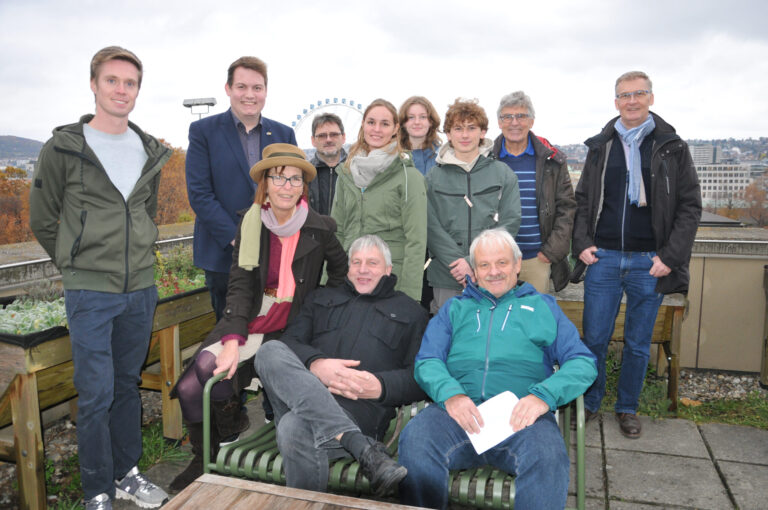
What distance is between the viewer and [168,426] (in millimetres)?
4027

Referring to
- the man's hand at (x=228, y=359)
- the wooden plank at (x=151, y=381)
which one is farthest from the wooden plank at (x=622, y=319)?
the wooden plank at (x=151, y=381)

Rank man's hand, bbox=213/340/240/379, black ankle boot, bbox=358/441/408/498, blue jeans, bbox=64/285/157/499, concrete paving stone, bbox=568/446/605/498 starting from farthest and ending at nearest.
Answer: concrete paving stone, bbox=568/446/605/498, man's hand, bbox=213/340/240/379, blue jeans, bbox=64/285/157/499, black ankle boot, bbox=358/441/408/498

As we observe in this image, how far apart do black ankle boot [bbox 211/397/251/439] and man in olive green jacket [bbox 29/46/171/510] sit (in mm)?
542

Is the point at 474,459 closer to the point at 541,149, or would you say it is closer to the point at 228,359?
the point at 228,359

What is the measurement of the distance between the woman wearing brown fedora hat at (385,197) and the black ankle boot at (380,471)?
4.16ft

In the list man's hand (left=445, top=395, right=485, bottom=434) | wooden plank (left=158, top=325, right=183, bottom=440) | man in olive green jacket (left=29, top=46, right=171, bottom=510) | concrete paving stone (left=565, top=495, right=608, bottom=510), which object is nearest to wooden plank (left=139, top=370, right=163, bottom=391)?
wooden plank (left=158, top=325, right=183, bottom=440)

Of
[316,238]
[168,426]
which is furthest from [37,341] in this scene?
[316,238]

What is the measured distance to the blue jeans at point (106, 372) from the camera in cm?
287

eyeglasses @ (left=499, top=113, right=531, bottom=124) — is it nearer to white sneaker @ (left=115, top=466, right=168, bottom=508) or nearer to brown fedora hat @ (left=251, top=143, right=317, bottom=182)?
brown fedora hat @ (left=251, top=143, right=317, bottom=182)

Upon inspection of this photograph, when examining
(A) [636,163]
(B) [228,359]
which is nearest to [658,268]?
(A) [636,163]

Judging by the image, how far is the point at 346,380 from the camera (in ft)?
9.32

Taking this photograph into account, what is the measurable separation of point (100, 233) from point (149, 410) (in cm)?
249

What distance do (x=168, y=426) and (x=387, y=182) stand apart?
7.50 ft

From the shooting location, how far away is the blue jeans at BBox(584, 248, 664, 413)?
3.94m
